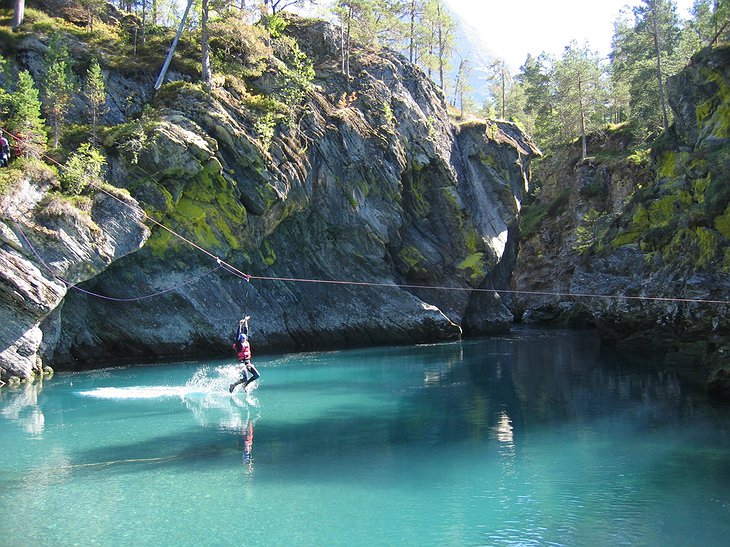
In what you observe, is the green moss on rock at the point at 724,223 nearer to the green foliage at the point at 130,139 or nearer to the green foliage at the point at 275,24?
the green foliage at the point at 130,139

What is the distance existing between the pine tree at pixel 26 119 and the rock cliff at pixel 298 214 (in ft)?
12.2

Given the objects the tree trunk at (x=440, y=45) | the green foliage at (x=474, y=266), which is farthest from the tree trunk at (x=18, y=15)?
the tree trunk at (x=440, y=45)

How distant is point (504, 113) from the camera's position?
243 feet

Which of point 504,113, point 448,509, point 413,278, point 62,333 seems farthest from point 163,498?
point 504,113

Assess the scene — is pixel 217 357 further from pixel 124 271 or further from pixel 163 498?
pixel 163 498

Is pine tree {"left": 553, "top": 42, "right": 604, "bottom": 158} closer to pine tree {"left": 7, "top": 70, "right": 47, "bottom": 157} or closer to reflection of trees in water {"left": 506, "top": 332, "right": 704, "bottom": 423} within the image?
reflection of trees in water {"left": 506, "top": 332, "right": 704, "bottom": 423}

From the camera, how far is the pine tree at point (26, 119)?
83.3 ft

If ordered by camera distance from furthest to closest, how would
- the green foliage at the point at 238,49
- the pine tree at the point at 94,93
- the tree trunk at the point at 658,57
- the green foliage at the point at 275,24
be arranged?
the tree trunk at the point at 658,57 < the green foliage at the point at 275,24 < the green foliage at the point at 238,49 < the pine tree at the point at 94,93

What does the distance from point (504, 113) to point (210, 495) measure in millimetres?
69723

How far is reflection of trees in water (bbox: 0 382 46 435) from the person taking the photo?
55.0 ft

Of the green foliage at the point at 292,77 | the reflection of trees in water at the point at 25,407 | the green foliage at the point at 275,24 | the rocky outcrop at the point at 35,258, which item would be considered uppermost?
the green foliage at the point at 275,24

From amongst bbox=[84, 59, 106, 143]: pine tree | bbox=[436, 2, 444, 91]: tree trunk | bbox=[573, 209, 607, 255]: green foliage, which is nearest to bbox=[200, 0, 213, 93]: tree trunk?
bbox=[84, 59, 106, 143]: pine tree

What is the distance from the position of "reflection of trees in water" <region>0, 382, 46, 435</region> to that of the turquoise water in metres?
0.09

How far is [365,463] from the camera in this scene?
507 inches
